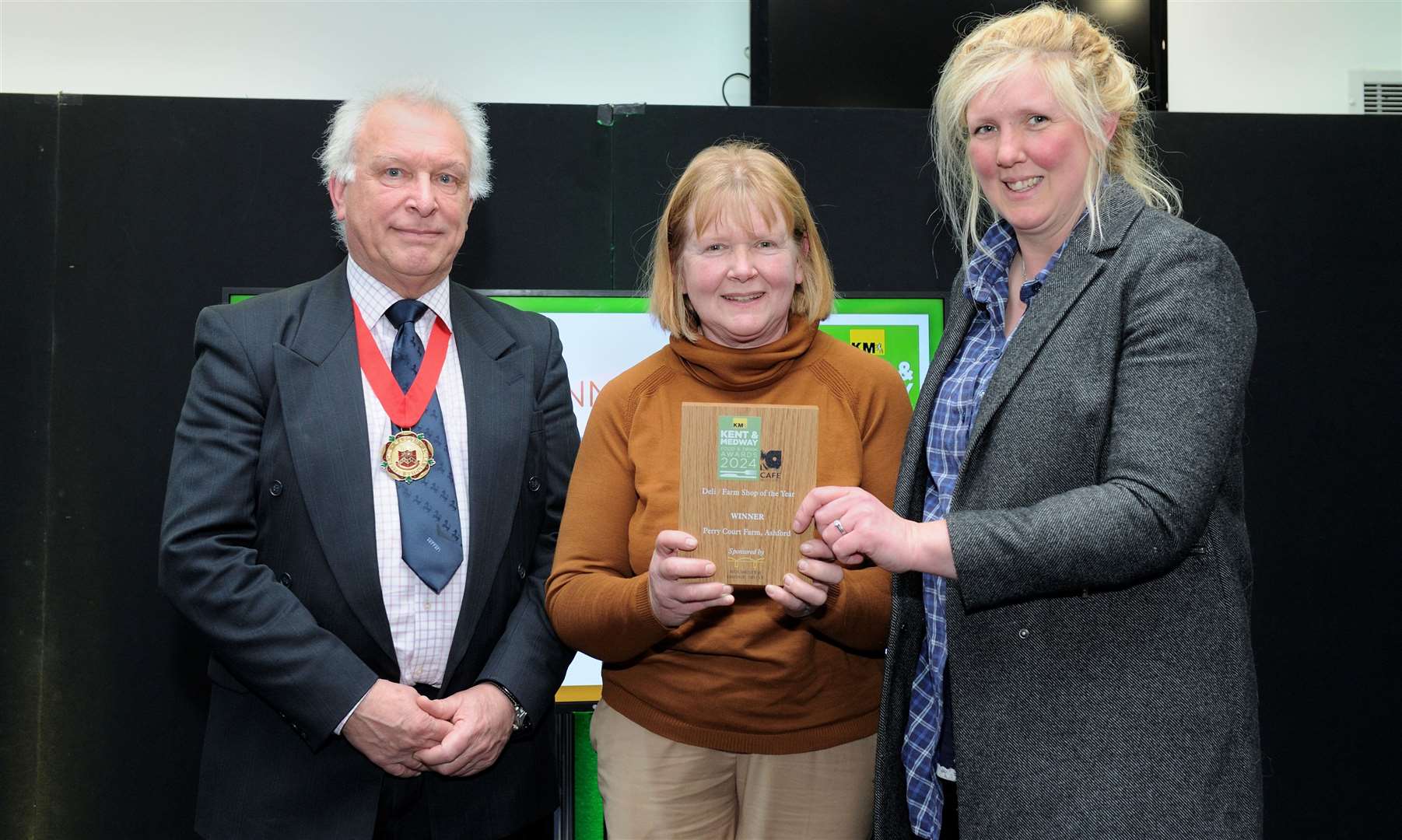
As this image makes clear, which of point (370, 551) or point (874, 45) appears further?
point (874, 45)

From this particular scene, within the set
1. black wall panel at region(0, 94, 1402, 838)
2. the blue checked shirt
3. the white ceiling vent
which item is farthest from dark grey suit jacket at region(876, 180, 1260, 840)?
the white ceiling vent

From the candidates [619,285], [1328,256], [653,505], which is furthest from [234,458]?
[1328,256]

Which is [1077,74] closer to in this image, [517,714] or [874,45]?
[517,714]

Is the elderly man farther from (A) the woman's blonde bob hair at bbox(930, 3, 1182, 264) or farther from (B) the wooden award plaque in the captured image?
(A) the woman's blonde bob hair at bbox(930, 3, 1182, 264)

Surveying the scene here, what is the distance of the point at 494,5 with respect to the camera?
13.7ft

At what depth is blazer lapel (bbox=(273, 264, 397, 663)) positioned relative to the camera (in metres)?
1.97

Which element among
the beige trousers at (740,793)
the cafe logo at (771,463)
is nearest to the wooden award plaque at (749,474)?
the cafe logo at (771,463)

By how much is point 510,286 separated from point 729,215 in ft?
5.38

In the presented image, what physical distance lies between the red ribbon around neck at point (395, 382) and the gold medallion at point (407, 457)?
0.03 meters

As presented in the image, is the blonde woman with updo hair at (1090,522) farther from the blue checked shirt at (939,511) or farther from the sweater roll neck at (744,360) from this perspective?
the sweater roll neck at (744,360)

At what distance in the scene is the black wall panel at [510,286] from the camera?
3.14 meters

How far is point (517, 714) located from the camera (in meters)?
2.04

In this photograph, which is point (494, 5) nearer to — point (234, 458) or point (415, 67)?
point (415, 67)

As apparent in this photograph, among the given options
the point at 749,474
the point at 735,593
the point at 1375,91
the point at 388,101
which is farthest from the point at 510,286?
the point at 1375,91
